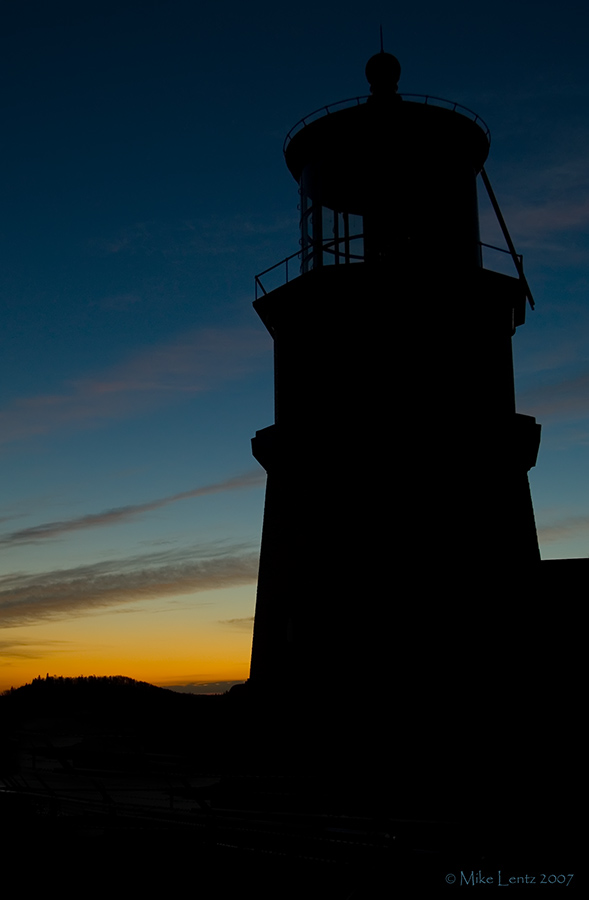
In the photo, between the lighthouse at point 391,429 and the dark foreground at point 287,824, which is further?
the lighthouse at point 391,429

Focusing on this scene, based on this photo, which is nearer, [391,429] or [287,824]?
[287,824]

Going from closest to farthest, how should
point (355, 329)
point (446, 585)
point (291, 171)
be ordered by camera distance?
point (446, 585) → point (355, 329) → point (291, 171)

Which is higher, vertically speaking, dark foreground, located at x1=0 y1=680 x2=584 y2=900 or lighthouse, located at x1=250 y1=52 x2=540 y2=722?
lighthouse, located at x1=250 y1=52 x2=540 y2=722

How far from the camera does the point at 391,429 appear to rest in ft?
49.8

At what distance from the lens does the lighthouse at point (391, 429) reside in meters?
14.4

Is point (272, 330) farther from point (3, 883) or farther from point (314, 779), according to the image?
point (3, 883)

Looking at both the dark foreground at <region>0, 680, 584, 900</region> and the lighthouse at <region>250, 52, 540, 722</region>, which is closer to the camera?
the dark foreground at <region>0, 680, 584, 900</region>

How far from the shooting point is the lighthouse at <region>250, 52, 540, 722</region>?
14352mm

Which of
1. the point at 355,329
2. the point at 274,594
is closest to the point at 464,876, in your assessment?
the point at 274,594

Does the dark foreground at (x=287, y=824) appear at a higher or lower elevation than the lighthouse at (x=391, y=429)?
lower

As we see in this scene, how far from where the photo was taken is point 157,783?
67.8 ft

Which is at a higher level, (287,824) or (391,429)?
(391,429)

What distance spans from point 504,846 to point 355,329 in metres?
10.2

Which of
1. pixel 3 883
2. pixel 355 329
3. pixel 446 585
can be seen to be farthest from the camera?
pixel 355 329
